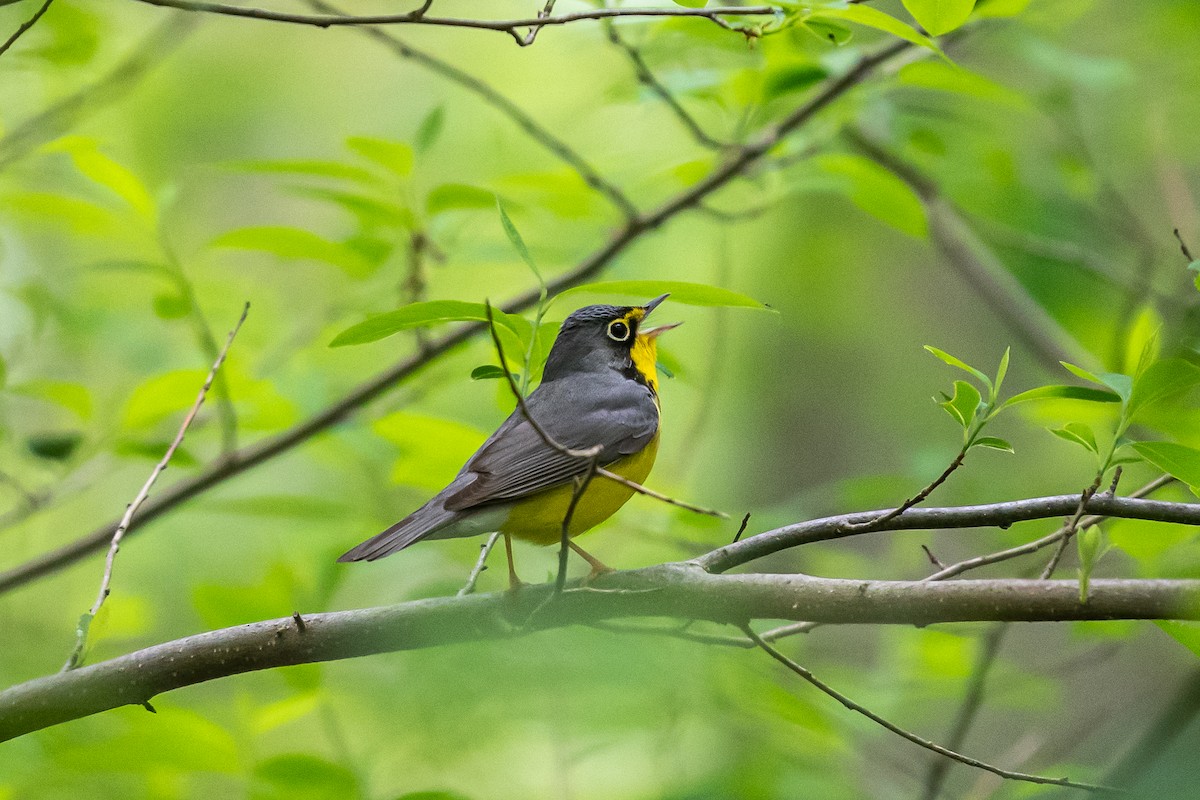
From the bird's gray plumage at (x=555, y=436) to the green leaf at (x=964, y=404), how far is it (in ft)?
4.68

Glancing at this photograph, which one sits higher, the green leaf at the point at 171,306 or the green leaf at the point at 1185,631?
the green leaf at the point at 171,306

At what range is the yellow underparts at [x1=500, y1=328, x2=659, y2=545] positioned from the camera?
4.55 m

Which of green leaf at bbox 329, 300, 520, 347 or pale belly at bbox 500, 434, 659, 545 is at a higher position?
green leaf at bbox 329, 300, 520, 347

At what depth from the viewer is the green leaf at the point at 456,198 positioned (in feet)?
15.0

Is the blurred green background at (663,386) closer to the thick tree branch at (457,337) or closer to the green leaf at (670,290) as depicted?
the thick tree branch at (457,337)

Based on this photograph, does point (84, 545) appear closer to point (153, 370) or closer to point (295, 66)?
point (153, 370)

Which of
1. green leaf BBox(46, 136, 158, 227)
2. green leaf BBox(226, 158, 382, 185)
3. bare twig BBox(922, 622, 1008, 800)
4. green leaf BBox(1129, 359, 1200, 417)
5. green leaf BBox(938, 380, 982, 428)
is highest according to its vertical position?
green leaf BBox(46, 136, 158, 227)

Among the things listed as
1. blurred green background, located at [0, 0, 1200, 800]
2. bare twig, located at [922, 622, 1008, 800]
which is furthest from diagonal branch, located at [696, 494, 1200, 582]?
bare twig, located at [922, 622, 1008, 800]

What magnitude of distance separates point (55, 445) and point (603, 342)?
2742 mm

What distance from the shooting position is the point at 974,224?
7.84 meters

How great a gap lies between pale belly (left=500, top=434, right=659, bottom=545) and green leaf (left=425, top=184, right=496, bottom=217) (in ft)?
4.14

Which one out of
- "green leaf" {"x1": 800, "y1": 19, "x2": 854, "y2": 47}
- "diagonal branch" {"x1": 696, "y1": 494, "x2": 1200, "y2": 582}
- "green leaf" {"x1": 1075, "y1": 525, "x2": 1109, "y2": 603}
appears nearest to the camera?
"green leaf" {"x1": 1075, "y1": 525, "x2": 1109, "y2": 603}

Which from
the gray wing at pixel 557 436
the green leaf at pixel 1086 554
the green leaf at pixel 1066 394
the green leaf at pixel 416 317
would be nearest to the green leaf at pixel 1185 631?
the green leaf at pixel 1086 554

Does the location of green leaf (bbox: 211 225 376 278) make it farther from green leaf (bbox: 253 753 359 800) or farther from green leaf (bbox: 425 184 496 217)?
green leaf (bbox: 253 753 359 800)
